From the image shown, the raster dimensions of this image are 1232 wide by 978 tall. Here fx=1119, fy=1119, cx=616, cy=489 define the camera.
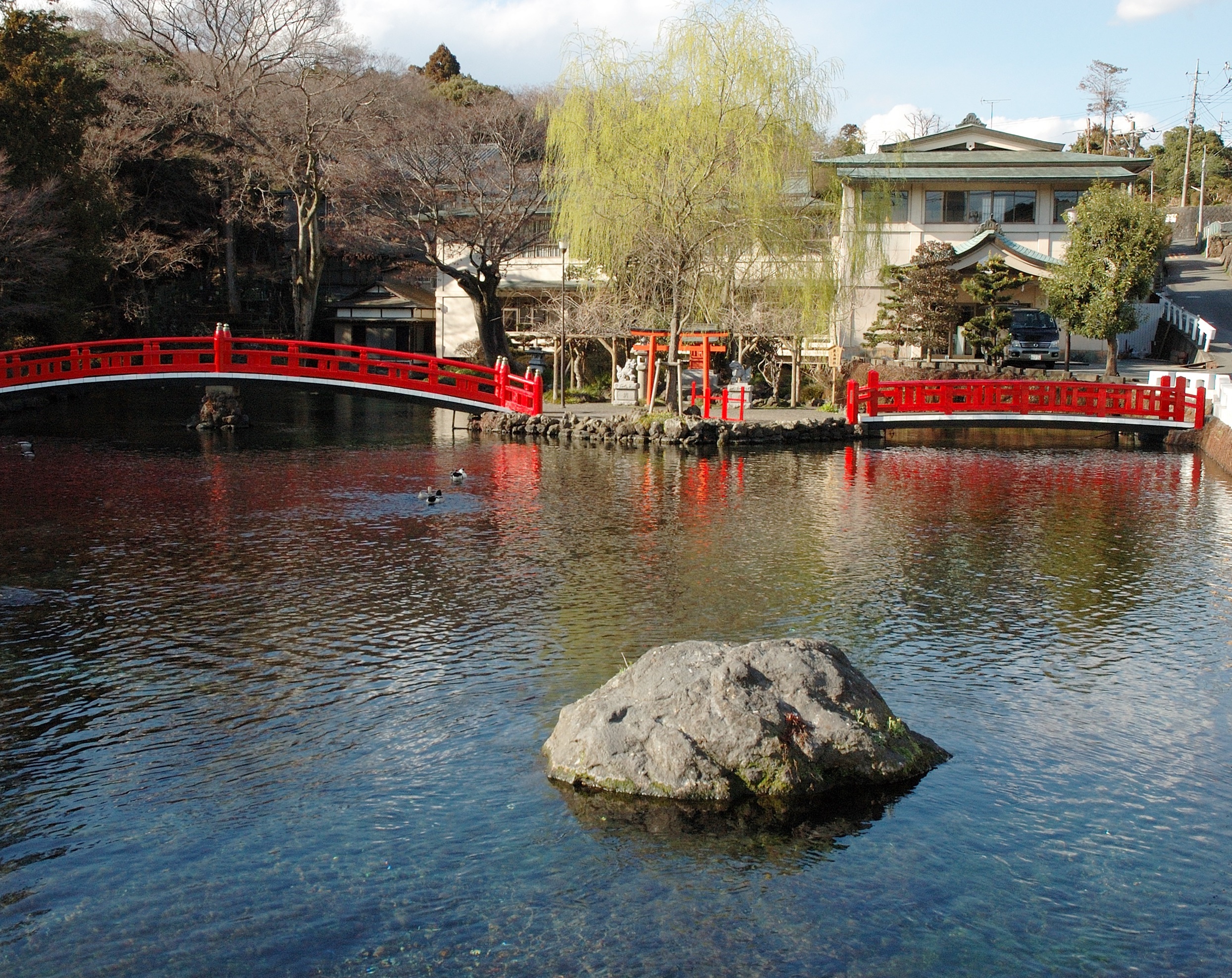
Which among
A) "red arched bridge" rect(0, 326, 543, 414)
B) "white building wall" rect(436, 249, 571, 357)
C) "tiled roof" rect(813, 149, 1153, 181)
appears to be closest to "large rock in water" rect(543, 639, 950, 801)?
"red arched bridge" rect(0, 326, 543, 414)

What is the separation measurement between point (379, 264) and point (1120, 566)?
38096 mm

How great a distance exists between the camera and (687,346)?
28641 mm

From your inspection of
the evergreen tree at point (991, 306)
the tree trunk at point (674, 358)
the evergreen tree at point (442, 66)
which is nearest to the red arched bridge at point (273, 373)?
the tree trunk at point (674, 358)

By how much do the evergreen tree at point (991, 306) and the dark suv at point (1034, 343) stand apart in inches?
14.7

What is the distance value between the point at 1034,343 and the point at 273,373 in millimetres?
21644

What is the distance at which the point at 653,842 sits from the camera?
5863mm

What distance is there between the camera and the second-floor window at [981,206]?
3709 centimetres

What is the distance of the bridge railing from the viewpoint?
85.4 ft

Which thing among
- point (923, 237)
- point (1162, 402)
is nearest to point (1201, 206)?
point (923, 237)

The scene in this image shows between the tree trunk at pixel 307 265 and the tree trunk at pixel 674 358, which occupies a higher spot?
the tree trunk at pixel 307 265

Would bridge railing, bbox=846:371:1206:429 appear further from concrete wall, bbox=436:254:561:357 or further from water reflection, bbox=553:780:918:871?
water reflection, bbox=553:780:918:871

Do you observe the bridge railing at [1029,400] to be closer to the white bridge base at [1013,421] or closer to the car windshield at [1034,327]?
the white bridge base at [1013,421]

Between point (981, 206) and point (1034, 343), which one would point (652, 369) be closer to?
point (1034, 343)

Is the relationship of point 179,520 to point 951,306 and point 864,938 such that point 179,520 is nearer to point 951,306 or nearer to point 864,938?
point 864,938
